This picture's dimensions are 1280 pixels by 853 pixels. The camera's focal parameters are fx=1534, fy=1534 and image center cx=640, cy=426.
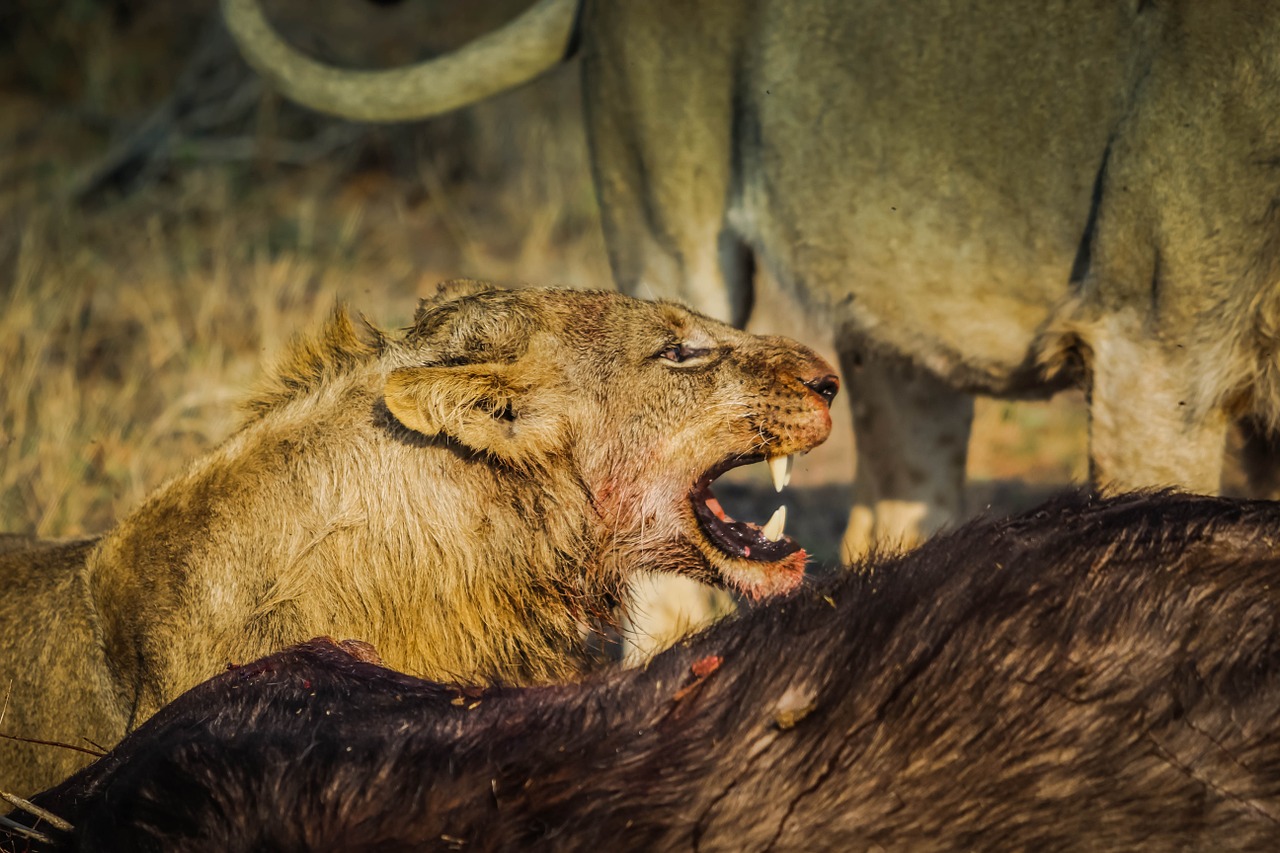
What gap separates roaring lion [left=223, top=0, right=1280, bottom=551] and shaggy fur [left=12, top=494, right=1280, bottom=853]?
3.86 feet

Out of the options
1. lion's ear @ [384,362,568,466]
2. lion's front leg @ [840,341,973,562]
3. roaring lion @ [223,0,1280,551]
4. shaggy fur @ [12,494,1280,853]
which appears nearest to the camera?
shaggy fur @ [12,494,1280,853]

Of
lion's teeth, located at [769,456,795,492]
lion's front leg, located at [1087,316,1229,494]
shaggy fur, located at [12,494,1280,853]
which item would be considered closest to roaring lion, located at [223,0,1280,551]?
lion's front leg, located at [1087,316,1229,494]

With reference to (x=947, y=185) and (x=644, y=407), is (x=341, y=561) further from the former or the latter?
(x=947, y=185)

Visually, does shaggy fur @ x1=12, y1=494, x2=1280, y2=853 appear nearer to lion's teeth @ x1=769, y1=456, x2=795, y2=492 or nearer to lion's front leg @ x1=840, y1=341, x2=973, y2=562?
lion's teeth @ x1=769, y1=456, x2=795, y2=492

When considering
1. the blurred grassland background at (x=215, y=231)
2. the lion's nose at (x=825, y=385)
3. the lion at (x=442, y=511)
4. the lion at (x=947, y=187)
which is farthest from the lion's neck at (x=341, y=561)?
the lion at (x=947, y=187)

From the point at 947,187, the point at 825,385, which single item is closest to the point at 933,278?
the point at 947,187

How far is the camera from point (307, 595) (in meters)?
2.64

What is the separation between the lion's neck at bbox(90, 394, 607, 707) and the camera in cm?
265

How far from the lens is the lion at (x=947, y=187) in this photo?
10.2 ft

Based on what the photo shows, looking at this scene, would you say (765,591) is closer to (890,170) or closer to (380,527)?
(380,527)

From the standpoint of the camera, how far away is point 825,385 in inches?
115

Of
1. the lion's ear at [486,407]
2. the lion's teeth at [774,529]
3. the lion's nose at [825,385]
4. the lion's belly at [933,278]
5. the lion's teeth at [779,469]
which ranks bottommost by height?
the lion's teeth at [774,529]

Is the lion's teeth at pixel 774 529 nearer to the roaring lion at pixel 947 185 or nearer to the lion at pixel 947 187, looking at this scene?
the lion at pixel 947 187

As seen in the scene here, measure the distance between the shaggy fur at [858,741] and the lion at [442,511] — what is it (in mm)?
564
